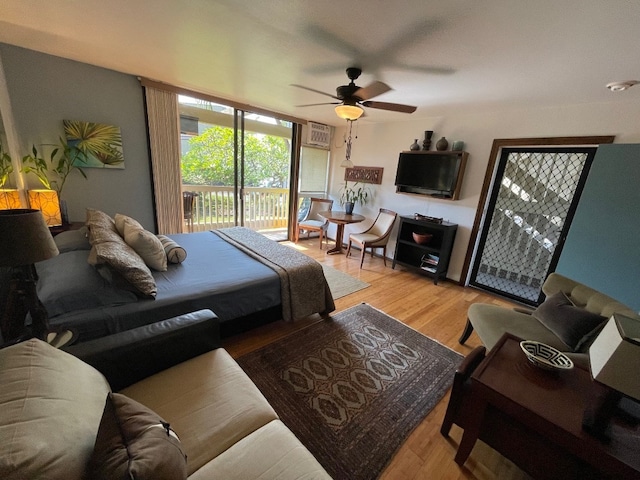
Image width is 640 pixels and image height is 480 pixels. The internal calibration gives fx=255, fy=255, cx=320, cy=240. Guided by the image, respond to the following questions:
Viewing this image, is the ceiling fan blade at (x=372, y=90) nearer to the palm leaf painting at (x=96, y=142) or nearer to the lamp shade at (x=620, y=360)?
the lamp shade at (x=620, y=360)

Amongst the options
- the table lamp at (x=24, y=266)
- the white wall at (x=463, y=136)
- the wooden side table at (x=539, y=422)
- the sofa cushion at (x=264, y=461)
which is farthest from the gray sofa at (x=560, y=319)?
the table lamp at (x=24, y=266)

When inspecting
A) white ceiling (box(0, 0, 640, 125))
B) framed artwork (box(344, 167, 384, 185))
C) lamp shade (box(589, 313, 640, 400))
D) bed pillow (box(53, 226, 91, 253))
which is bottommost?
bed pillow (box(53, 226, 91, 253))

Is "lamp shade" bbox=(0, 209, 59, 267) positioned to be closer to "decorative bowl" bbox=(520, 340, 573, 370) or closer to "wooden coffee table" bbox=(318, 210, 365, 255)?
"decorative bowl" bbox=(520, 340, 573, 370)

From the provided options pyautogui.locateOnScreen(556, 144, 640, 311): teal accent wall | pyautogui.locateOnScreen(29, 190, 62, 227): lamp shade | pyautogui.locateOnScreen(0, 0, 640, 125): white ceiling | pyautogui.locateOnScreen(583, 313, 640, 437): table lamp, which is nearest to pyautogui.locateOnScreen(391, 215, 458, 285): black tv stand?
pyautogui.locateOnScreen(556, 144, 640, 311): teal accent wall

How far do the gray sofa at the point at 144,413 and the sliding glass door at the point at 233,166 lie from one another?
3.21 metres

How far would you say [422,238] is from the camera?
3711 millimetres

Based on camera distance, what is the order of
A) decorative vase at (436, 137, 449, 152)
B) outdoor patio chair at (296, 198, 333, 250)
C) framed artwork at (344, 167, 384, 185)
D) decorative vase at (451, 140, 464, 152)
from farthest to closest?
outdoor patio chair at (296, 198, 333, 250), framed artwork at (344, 167, 384, 185), decorative vase at (436, 137, 449, 152), decorative vase at (451, 140, 464, 152)

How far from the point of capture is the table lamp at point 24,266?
3.41 ft

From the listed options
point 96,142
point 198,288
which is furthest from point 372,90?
point 96,142

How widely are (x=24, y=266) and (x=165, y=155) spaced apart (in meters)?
2.48

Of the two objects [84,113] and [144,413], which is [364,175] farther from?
[144,413]

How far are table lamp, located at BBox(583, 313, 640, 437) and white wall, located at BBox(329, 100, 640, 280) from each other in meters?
2.61

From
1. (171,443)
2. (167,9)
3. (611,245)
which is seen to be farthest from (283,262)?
(611,245)

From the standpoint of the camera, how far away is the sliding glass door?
12.6 ft
